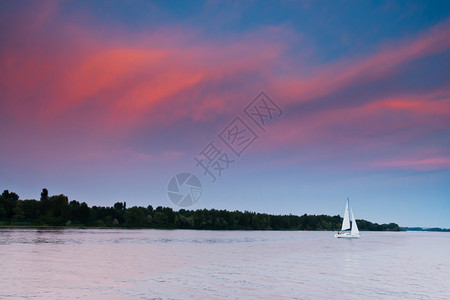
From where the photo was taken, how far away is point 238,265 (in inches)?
2274

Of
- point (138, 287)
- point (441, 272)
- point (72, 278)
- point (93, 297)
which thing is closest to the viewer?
point (93, 297)

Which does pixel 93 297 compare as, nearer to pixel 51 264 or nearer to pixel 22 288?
pixel 22 288

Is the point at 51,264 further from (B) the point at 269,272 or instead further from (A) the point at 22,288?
(B) the point at 269,272

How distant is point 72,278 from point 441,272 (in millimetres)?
47322

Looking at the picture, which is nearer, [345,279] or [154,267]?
[345,279]

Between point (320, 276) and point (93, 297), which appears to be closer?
point (93, 297)

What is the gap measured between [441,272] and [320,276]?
20785 mm

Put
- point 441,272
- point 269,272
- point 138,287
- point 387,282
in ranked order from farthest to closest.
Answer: point 441,272, point 269,272, point 387,282, point 138,287

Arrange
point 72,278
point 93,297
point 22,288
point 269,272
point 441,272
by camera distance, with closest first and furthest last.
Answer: point 93,297
point 22,288
point 72,278
point 269,272
point 441,272

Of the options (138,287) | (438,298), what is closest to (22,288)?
(138,287)

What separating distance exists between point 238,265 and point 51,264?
24.2m

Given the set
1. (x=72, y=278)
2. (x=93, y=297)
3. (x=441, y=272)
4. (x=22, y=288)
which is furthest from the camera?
(x=441, y=272)

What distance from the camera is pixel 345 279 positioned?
46219 mm

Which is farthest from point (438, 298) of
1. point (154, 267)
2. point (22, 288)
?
point (22, 288)
